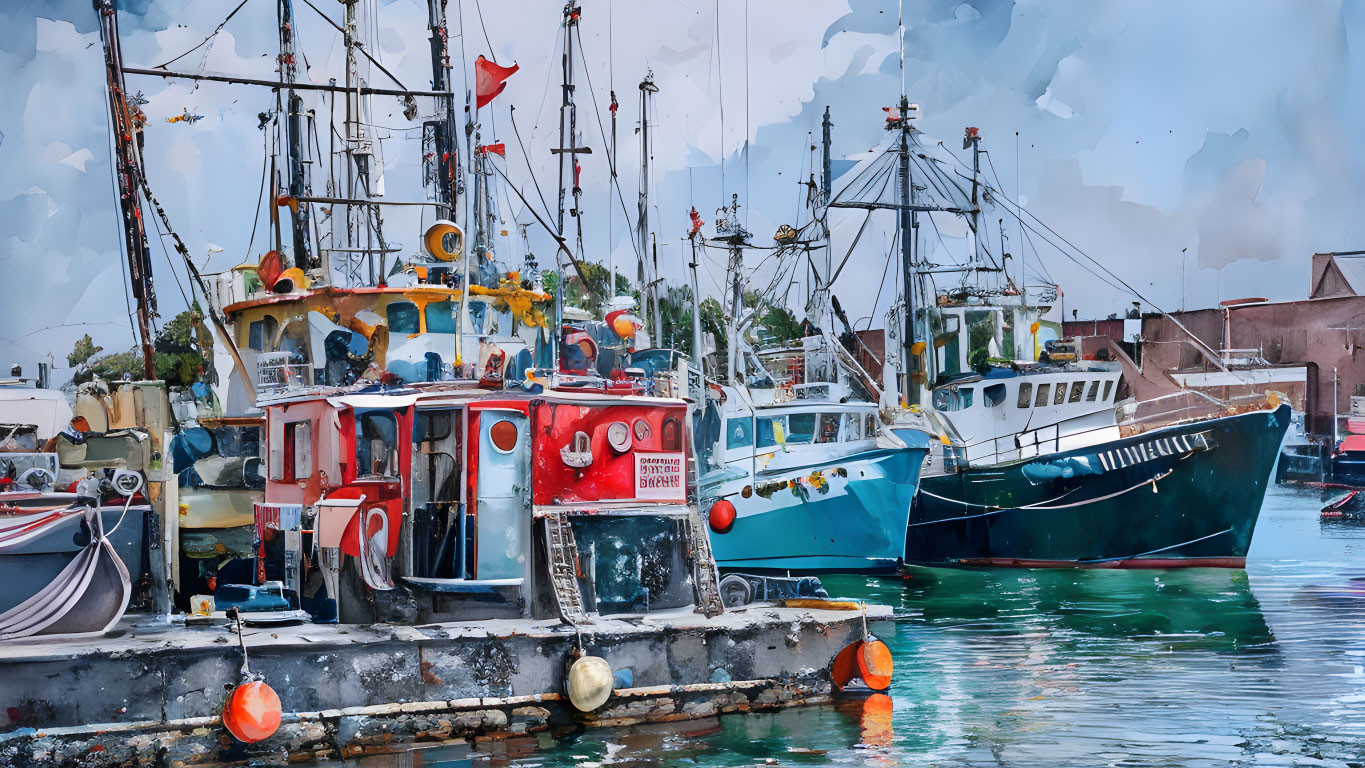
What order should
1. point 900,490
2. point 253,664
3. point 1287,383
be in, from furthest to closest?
point 1287,383 → point 900,490 → point 253,664

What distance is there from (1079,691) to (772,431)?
13914 millimetres

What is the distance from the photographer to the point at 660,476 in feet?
45.5

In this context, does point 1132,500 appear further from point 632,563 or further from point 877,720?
point 632,563

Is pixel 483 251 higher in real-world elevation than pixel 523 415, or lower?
higher

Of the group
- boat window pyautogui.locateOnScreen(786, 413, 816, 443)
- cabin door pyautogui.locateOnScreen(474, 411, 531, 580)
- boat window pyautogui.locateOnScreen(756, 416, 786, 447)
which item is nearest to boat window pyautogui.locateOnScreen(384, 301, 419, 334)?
cabin door pyautogui.locateOnScreen(474, 411, 531, 580)

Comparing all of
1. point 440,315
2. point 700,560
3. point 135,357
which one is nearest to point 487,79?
point 440,315

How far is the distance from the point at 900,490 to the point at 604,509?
14.6 meters

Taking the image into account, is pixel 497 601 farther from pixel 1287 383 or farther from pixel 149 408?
pixel 1287 383

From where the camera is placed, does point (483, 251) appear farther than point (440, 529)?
Yes

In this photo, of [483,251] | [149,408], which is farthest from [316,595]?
[483,251]

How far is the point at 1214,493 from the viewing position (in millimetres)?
27891

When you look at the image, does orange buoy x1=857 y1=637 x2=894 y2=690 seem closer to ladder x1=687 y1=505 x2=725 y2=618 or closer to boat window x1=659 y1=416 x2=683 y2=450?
ladder x1=687 y1=505 x2=725 y2=618

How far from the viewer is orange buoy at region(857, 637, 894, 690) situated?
540 inches

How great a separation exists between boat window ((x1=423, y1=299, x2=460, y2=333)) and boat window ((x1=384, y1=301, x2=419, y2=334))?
0.57 feet
